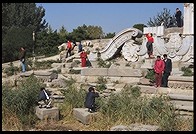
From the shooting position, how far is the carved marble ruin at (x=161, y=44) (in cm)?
1516

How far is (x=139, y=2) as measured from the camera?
832cm

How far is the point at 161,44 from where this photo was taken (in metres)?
16.1

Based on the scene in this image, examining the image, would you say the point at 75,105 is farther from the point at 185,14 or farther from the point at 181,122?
the point at 185,14

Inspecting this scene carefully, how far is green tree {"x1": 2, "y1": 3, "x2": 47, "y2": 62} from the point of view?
27766mm

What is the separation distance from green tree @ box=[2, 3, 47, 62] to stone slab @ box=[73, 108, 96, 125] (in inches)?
693

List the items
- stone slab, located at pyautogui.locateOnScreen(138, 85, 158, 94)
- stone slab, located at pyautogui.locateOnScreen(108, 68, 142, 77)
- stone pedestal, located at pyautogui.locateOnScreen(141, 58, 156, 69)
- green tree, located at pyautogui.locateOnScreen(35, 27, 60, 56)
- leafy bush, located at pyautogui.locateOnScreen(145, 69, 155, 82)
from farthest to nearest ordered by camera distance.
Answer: green tree, located at pyautogui.locateOnScreen(35, 27, 60, 56) < stone pedestal, located at pyautogui.locateOnScreen(141, 58, 156, 69) < stone slab, located at pyautogui.locateOnScreen(108, 68, 142, 77) < leafy bush, located at pyautogui.locateOnScreen(145, 69, 155, 82) < stone slab, located at pyautogui.locateOnScreen(138, 85, 158, 94)

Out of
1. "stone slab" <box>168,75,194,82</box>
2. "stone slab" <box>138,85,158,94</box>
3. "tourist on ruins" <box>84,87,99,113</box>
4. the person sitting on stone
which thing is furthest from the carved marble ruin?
the person sitting on stone

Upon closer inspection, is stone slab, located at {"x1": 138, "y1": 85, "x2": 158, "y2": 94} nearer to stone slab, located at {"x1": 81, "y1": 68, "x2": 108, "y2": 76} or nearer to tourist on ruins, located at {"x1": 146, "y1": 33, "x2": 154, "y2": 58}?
stone slab, located at {"x1": 81, "y1": 68, "x2": 108, "y2": 76}

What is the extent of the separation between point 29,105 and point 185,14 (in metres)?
8.80

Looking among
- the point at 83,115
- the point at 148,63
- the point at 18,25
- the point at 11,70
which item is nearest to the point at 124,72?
the point at 148,63

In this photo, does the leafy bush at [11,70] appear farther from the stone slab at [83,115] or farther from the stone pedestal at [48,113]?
the stone slab at [83,115]

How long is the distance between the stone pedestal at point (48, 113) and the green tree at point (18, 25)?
17.5m

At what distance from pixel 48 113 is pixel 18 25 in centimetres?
3445

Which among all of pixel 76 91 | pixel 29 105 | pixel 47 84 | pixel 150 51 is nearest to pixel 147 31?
pixel 150 51
